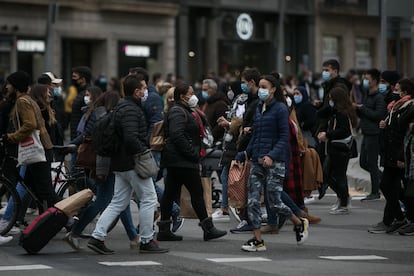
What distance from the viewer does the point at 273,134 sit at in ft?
42.0

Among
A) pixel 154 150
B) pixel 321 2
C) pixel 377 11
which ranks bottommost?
pixel 154 150

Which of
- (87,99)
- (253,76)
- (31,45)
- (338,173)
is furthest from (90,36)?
(253,76)

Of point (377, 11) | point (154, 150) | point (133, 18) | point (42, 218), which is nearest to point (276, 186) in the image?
point (154, 150)

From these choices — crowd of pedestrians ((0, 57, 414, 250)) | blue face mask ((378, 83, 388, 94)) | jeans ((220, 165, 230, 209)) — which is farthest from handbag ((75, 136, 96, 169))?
blue face mask ((378, 83, 388, 94))

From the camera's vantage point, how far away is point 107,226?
12359mm

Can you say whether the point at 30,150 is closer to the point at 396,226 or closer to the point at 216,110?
the point at 216,110

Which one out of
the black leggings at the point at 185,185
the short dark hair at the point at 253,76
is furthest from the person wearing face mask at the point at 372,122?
the black leggings at the point at 185,185

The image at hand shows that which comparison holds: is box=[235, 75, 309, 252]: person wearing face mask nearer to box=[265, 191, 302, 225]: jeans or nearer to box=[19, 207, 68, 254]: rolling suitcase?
box=[265, 191, 302, 225]: jeans

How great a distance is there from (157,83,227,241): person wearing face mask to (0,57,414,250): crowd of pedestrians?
0.01 meters

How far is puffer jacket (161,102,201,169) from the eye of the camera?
42.7 feet

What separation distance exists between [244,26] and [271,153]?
36064 mm

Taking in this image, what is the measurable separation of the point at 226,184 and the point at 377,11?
5476 millimetres

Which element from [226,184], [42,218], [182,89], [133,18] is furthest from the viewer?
[133,18]

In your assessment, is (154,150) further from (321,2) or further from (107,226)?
(321,2)
